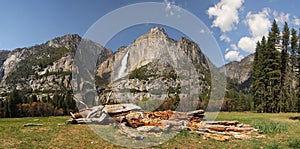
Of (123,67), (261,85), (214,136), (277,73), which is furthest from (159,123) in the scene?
(261,85)

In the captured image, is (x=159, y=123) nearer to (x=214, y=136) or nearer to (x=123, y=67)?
(x=214, y=136)

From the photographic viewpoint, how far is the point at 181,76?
21.6 metres

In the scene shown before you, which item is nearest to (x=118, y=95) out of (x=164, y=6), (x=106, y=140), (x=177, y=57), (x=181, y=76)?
(x=181, y=76)

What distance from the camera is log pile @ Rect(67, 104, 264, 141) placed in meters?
16.5

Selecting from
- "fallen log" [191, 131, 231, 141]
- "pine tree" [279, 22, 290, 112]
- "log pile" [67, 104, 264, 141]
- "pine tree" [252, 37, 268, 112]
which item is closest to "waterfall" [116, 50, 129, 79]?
"log pile" [67, 104, 264, 141]

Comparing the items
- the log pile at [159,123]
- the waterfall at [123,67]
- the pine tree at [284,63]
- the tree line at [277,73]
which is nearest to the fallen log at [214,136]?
the log pile at [159,123]

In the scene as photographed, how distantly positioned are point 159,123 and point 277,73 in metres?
42.8

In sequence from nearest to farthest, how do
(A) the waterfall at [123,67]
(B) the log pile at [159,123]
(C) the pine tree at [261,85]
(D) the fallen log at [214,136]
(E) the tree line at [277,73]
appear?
1. (D) the fallen log at [214,136]
2. (B) the log pile at [159,123]
3. (A) the waterfall at [123,67]
4. (E) the tree line at [277,73]
5. (C) the pine tree at [261,85]

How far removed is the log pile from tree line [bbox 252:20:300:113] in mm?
29503

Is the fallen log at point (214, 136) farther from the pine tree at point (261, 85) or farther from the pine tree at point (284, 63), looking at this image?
the pine tree at point (261, 85)

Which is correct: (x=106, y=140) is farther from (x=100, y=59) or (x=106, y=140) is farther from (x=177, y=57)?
(x=177, y=57)

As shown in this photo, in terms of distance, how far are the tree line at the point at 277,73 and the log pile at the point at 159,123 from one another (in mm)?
29503

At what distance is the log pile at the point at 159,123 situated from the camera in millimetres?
16536

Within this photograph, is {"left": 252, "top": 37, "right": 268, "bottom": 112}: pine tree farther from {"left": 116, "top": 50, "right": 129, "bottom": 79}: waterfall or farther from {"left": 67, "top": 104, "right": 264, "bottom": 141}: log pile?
{"left": 116, "top": 50, "right": 129, "bottom": 79}: waterfall
